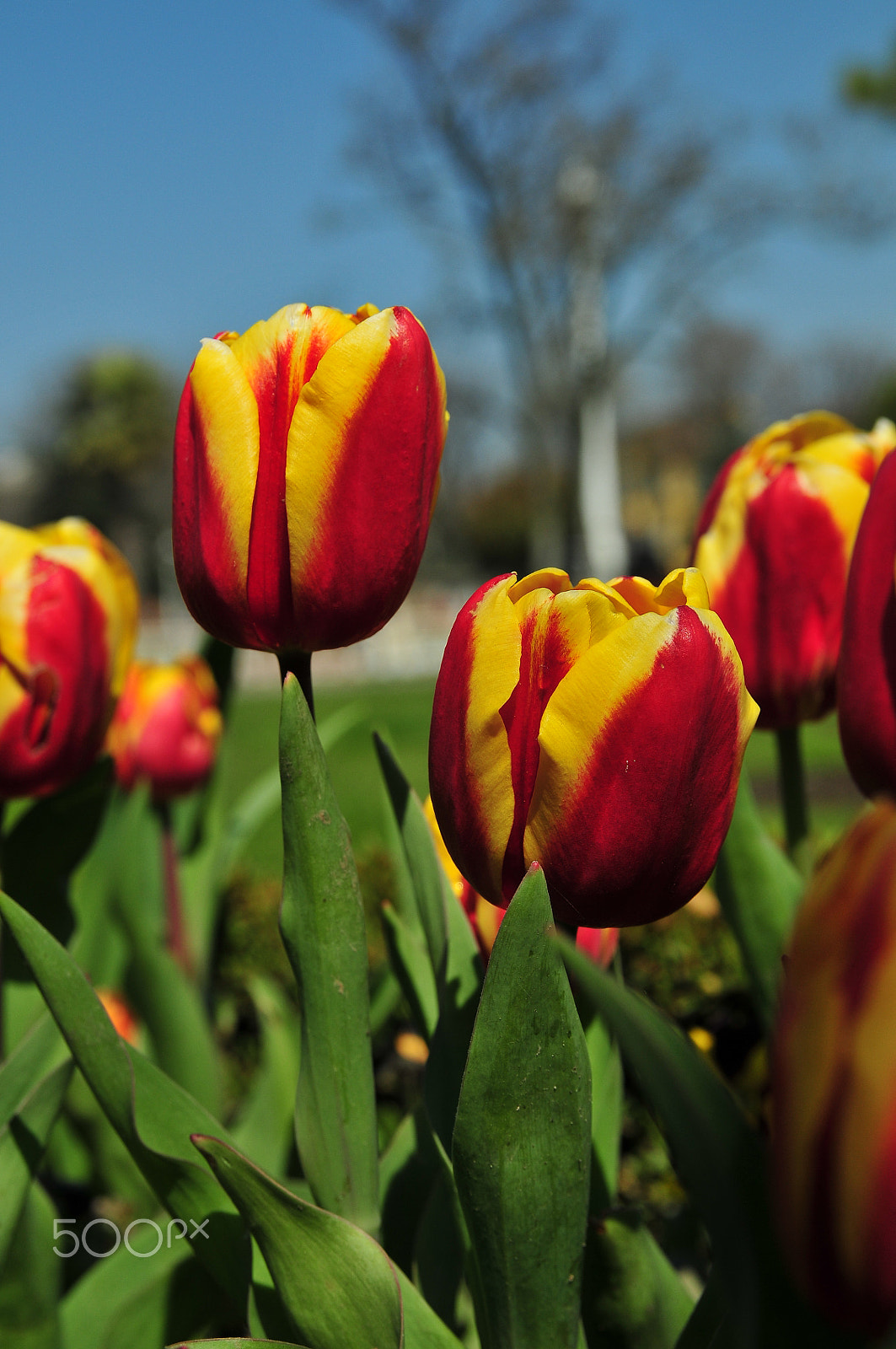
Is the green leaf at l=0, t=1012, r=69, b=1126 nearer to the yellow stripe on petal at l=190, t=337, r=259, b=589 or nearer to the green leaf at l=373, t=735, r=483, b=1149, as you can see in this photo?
the green leaf at l=373, t=735, r=483, b=1149

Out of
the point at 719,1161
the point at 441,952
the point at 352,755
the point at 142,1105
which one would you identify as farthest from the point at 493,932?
the point at 352,755

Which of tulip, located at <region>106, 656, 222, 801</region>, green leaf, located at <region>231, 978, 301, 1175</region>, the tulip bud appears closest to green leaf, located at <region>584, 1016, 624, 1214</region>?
the tulip bud

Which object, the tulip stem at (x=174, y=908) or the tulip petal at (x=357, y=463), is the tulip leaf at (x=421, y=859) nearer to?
the tulip petal at (x=357, y=463)

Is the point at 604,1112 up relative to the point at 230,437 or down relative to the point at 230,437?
down

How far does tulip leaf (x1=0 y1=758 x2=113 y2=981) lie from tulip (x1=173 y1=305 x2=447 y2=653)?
48 centimetres

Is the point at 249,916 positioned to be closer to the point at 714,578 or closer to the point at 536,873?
the point at 714,578

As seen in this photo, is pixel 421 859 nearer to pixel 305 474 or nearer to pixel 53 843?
pixel 305 474

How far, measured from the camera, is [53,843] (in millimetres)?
1115

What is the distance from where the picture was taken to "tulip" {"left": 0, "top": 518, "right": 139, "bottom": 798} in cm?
98

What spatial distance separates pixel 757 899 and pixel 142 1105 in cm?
58

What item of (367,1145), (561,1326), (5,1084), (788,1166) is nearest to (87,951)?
(5,1084)

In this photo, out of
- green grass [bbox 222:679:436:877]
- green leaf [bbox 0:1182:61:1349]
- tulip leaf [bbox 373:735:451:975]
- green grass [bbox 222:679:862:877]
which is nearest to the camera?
tulip leaf [bbox 373:735:451:975]

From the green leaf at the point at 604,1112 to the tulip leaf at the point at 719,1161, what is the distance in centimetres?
28

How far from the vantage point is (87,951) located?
160cm
